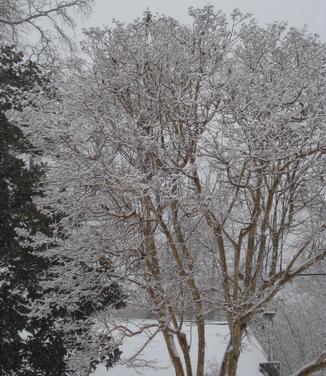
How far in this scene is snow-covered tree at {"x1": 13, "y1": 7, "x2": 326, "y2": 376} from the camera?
Result: 213 inches

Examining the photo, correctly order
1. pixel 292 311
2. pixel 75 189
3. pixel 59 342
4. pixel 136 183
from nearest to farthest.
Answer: pixel 136 183, pixel 75 189, pixel 59 342, pixel 292 311

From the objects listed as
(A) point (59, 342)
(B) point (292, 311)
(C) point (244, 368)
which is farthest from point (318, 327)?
(A) point (59, 342)

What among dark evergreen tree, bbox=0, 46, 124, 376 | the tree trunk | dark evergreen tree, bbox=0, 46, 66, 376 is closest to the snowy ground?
dark evergreen tree, bbox=0, 46, 124, 376

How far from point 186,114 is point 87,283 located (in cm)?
285

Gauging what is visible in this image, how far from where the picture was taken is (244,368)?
1038cm

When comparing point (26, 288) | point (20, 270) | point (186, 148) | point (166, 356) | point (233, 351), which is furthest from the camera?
point (166, 356)

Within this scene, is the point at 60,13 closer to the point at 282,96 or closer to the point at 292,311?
the point at 282,96

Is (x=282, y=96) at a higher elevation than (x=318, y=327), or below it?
higher

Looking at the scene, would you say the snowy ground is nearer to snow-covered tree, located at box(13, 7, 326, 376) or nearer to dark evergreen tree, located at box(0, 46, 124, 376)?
dark evergreen tree, located at box(0, 46, 124, 376)

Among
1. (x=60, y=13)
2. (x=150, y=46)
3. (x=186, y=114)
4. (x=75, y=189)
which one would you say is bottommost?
(x=75, y=189)

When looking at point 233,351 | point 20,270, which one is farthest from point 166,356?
point 20,270

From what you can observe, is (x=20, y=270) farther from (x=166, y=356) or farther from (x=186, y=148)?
(x=166, y=356)

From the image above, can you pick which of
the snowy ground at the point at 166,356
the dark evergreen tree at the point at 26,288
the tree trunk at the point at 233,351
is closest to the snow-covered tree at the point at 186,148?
the tree trunk at the point at 233,351

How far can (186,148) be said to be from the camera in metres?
5.78
